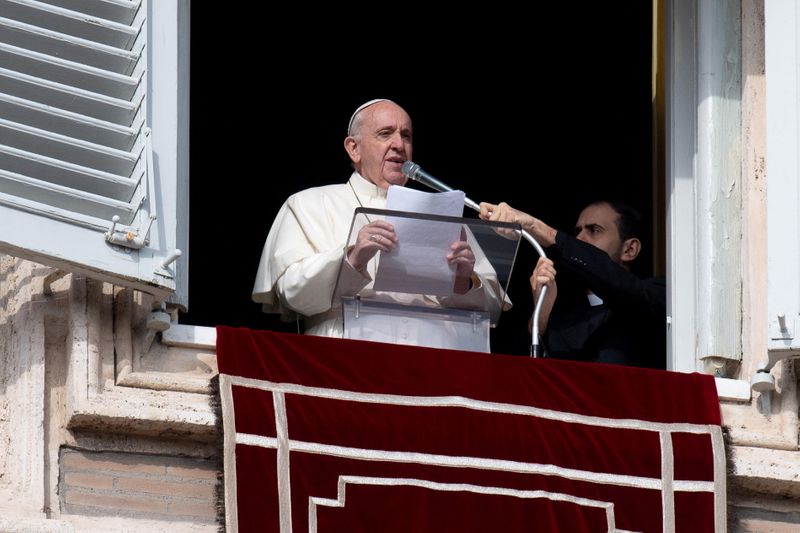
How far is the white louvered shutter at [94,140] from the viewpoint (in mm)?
7469

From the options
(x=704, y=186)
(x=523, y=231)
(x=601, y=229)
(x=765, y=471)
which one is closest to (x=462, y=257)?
(x=523, y=231)

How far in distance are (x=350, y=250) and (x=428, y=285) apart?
25cm

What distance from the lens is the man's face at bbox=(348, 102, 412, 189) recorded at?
8.84 m

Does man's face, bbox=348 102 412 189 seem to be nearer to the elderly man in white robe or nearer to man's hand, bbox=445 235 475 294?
Answer: the elderly man in white robe

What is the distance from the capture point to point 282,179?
10.9 meters

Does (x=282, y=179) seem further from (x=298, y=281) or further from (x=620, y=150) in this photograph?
(x=298, y=281)

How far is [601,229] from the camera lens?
9.55 metres

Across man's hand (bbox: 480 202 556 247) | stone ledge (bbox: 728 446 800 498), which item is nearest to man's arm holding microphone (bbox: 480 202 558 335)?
man's hand (bbox: 480 202 556 247)

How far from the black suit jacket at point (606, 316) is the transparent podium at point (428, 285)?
1.88 ft

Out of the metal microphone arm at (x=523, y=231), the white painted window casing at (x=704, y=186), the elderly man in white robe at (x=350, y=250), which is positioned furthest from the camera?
the white painted window casing at (x=704, y=186)

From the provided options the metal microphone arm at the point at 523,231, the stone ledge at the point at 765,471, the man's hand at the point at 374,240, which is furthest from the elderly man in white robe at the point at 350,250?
the stone ledge at the point at 765,471

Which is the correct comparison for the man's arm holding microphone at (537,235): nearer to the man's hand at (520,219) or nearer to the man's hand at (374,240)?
the man's hand at (520,219)

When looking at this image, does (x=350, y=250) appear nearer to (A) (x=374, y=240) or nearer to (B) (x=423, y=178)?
(A) (x=374, y=240)

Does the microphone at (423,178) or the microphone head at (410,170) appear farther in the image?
the microphone head at (410,170)
